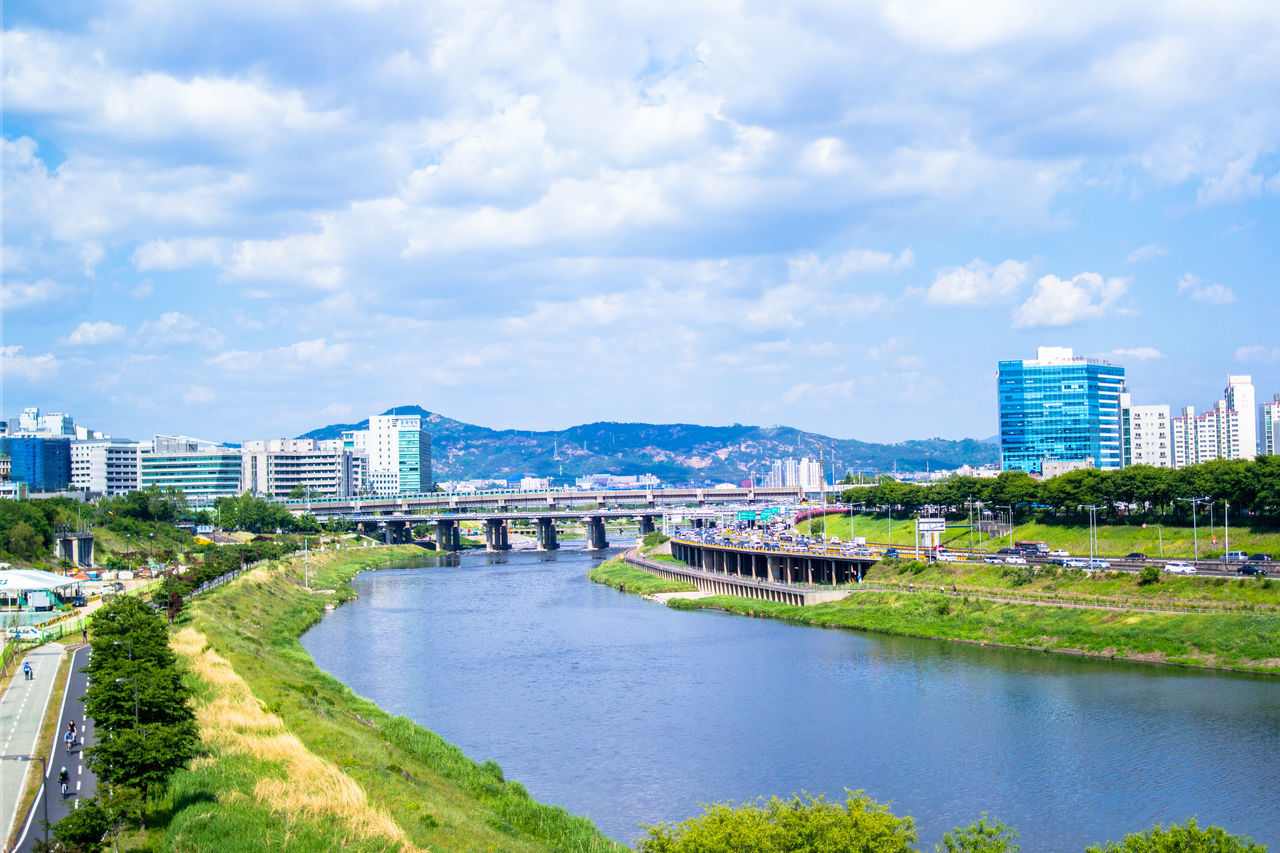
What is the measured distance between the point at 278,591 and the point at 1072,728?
220 feet

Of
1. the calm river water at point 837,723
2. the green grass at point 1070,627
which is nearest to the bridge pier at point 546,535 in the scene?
the green grass at point 1070,627

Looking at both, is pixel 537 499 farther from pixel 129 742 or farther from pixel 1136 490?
pixel 129 742

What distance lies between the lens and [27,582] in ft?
217

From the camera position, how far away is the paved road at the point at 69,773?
26141 millimetres

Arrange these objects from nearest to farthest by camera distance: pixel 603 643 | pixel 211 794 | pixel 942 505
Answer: pixel 211 794 → pixel 603 643 → pixel 942 505

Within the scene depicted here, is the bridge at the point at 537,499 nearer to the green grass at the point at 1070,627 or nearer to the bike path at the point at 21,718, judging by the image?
the green grass at the point at 1070,627

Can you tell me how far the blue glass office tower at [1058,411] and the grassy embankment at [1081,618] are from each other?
102m

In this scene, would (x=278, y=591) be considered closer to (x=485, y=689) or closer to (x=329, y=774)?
(x=485, y=689)

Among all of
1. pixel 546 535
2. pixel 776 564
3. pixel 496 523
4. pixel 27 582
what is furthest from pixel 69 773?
pixel 546 535

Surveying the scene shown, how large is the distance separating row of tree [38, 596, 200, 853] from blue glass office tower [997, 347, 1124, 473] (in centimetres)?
15794

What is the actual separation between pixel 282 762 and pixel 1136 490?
69.6 meters

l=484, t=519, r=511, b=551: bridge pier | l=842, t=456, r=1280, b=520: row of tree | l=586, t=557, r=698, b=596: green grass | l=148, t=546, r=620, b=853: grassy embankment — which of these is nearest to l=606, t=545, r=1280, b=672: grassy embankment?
l=842, t=456, r=1280, b=520: row of tree

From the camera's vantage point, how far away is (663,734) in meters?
42.6

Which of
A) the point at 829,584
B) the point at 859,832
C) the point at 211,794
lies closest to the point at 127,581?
the point at 829,584
